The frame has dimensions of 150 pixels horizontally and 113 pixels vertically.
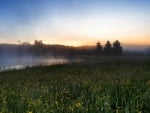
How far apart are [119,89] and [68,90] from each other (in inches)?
78.7

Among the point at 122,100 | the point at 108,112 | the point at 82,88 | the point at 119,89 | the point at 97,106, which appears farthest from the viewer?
the point at 82,88

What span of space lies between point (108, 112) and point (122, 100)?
158 cm

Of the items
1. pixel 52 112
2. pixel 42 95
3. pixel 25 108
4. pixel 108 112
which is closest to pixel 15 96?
pixel 42 95

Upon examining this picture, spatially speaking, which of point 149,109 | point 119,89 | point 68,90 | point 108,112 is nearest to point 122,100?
point 149,109

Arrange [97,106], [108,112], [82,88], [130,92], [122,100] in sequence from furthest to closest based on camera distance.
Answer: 1. [82,88]
2. [130,92]
3. [122,100]
4. [97,106]
5. [108,112]

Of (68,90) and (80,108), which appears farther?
(68,90)

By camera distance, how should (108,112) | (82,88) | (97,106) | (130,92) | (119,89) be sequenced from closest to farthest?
(108,112)
(97,106)
(130,92)
(119,89)
(82,88)

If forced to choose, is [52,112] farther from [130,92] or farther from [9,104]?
[130,92]

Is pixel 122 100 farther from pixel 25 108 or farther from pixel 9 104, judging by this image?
pixel 9 104

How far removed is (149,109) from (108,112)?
1.62 metres

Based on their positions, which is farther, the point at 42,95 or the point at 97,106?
the point at 42,95

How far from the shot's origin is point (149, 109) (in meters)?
9.95

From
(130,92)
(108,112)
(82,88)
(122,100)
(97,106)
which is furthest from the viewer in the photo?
(82,88)

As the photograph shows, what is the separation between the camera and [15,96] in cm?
1212
